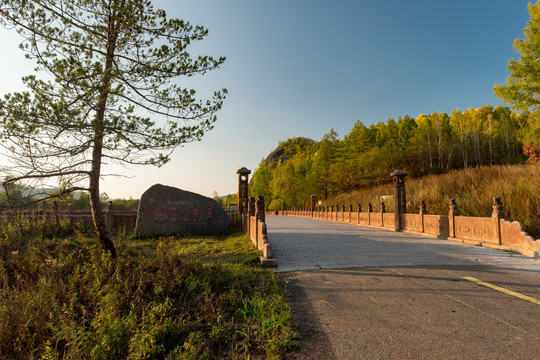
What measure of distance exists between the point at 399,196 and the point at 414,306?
33.5 feet

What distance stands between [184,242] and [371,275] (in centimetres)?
823

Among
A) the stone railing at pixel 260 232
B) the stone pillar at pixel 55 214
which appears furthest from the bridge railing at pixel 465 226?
the stone pillar at pixel 55 214

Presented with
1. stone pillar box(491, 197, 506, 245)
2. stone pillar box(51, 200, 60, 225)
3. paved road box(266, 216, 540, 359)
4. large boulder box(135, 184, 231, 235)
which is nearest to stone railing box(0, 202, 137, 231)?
stone pillar box(51, 200, 60, 225)

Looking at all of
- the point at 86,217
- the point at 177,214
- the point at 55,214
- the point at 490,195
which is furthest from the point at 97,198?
the point at 490,195

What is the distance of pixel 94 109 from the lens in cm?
661

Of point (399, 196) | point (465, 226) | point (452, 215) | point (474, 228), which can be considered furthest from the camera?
point (399, 196)

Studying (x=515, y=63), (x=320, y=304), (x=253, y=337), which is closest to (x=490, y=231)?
(x=320, y=304)

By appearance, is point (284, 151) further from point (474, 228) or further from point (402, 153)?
point (474, 228)

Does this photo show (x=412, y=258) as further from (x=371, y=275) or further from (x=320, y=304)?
(x=320, y=304)

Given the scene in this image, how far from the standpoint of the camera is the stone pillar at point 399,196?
43.4ft

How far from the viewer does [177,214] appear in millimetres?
13414

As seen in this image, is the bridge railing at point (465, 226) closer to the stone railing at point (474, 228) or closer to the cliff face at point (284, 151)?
the stone railing at point (474, 228)

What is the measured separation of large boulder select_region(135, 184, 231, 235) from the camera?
42.6 feet

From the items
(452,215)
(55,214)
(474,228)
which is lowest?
(474,228)
